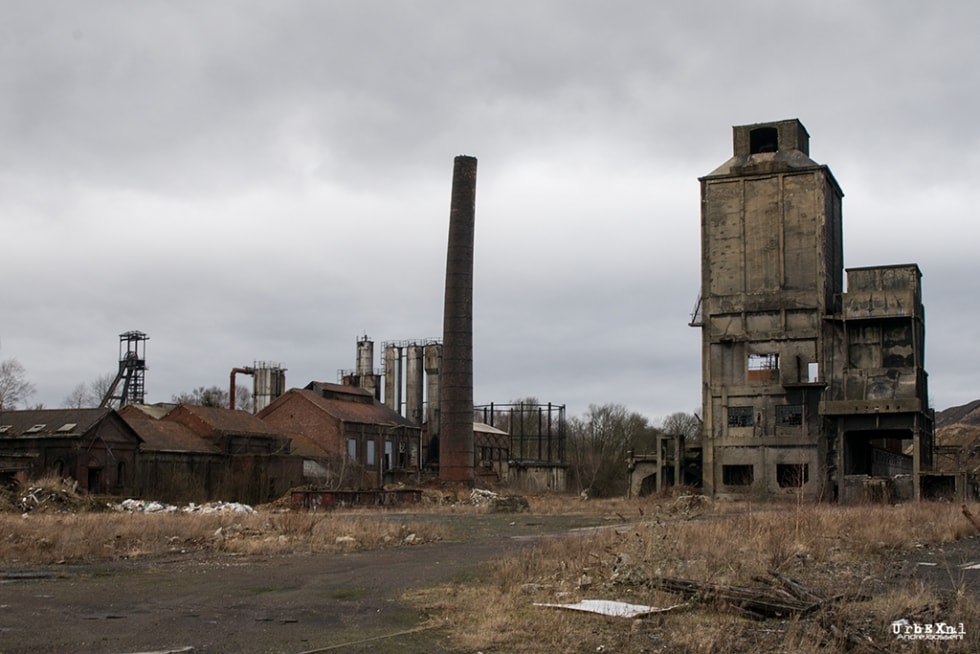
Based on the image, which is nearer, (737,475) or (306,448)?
(737,475)

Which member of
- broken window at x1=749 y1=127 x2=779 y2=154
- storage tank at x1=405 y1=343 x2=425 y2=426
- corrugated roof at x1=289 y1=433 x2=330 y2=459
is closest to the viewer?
broken window at x1=749 y1=127 x2=779 y2=154

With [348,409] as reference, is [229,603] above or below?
below

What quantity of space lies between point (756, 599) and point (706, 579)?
1.58m

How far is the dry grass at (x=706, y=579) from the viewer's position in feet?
27.0

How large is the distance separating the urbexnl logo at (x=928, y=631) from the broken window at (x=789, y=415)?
35381 millimetres

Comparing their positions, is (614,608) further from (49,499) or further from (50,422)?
(50,422)

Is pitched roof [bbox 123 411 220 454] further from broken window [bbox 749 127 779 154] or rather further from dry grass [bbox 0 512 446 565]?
broken window [bbox 749 127 779 154]

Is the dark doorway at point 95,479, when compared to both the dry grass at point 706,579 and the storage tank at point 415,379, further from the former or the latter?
the dry grass at point 706,579

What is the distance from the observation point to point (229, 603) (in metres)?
11.2

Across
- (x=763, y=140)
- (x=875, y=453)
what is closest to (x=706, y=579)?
(x=763, y=140)

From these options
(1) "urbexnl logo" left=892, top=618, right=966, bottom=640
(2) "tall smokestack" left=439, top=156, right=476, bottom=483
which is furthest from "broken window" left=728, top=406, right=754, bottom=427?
(1) "urbexnl logo" left=892, top=618, right=966, bottom=640

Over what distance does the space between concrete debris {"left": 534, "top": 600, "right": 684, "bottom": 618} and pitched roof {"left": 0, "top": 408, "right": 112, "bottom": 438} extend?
35.8 meters

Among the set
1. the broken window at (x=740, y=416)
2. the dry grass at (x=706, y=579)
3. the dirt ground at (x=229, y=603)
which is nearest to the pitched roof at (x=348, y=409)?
the broken window at (x=740, y=416)

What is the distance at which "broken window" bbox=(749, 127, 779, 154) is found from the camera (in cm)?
4588
